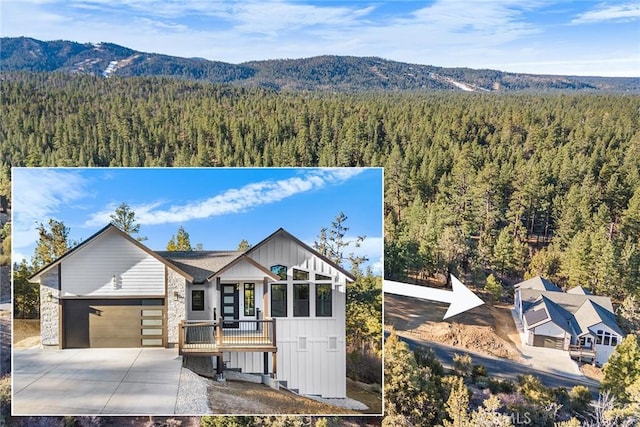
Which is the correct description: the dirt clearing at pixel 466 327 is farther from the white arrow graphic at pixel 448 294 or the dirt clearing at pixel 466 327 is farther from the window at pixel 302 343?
the window at pixel 302 343

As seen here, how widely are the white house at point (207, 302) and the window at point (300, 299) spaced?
0.04ft

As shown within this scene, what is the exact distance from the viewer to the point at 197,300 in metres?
5.84

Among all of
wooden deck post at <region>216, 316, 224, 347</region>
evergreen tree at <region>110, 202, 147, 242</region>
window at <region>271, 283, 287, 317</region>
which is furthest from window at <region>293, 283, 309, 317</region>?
evergreen tree at <region>110, 202, 147, 242</region>

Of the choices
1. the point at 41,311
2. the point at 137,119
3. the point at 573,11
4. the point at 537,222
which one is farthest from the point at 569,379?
the point at 137,119

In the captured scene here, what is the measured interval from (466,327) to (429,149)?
10.2 feet

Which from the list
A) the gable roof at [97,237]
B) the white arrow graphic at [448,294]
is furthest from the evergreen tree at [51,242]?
the white arrow graphic at [448,294]

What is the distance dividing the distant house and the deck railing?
414cm

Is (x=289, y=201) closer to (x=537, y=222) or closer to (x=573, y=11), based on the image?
A: (x=537, y=222)

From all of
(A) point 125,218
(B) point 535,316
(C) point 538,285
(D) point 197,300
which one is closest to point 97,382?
(D) point 197,300

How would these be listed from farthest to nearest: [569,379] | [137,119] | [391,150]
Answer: [137,119]
[391,150]
[569,379]

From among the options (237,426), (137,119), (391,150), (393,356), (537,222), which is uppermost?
(137,119)

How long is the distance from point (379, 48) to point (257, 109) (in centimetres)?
332

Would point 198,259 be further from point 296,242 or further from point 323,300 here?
point 323,300

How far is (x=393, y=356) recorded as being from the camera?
714cm
